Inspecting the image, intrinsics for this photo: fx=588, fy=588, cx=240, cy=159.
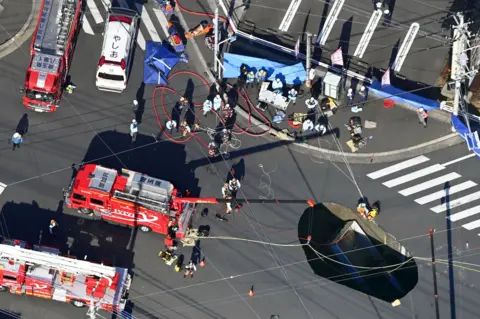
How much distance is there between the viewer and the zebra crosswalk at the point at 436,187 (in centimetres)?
4547

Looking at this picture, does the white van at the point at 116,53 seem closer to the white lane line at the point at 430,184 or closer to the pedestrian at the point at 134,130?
the pedestrian at the point at 134,130

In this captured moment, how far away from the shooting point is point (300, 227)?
44719mm

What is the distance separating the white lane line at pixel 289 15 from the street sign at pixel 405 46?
9354 millimetres

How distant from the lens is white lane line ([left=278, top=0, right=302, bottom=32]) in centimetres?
4922

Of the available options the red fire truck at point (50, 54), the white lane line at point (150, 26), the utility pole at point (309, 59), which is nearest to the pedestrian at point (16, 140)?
the red fire truck at point (50, 54)

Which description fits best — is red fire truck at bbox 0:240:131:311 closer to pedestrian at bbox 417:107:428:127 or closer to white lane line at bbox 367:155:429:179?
white lane line at bbox 367:155:429:179

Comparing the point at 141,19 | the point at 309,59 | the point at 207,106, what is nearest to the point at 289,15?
the point at 309,59

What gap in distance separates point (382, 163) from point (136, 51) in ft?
71.1

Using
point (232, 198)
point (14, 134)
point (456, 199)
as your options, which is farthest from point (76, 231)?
point (456, 199)

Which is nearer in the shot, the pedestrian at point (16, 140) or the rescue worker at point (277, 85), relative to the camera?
the pedestrian at point (16, 140)

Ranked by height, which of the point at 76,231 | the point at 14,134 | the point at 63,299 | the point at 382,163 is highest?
the point at 382,163

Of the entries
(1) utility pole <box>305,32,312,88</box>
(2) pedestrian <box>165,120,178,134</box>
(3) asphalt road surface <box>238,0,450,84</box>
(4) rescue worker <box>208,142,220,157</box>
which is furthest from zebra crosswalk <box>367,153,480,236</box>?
(2) pedestrian <box>165,120,178,134</box>

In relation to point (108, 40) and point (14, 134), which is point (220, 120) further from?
point (14, 134)

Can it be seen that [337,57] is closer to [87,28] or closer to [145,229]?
[145,229]
